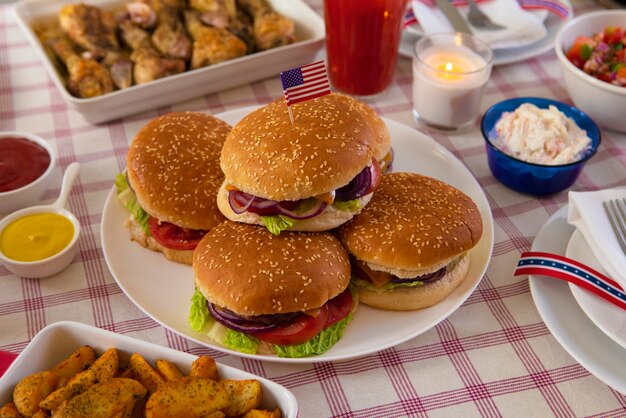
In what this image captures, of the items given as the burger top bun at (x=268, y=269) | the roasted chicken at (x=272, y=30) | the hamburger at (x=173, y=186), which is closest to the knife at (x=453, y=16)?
the roasted chicken at (x=272, y=30)

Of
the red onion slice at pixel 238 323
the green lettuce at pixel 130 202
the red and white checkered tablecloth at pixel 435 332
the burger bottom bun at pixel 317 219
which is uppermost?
the burger bottom bun at pixel 317 219

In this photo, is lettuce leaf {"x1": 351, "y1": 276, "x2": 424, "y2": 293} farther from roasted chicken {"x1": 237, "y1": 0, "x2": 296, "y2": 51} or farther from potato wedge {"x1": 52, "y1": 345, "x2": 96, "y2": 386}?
roasted chicken {"x1": 237, "y1": 0, "x2": 296, "y2": 51}

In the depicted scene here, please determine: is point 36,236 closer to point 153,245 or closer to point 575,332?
point 153,245

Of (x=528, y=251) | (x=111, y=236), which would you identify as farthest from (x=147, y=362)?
(x=528, y=251)

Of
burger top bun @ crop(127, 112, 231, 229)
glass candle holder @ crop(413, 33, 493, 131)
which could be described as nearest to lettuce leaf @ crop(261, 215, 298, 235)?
burger top bun @ crop(127, 112, 231, 229)

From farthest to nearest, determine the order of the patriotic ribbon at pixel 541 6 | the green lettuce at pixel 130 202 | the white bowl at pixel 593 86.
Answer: the patriotic ribbon at pixel 541 6, the white bowl at pixel 593 86, the green lettuce at pixel 130 202

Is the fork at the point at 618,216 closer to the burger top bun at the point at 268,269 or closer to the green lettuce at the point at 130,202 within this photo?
the burger top bun at the point at 268,269
